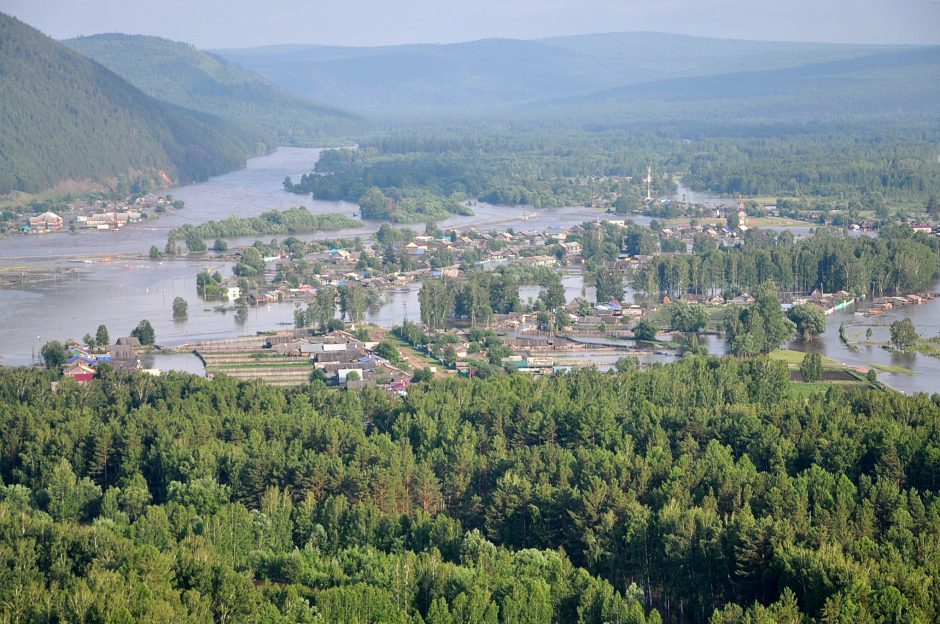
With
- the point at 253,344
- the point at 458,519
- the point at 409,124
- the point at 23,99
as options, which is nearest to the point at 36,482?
the point at 458,519

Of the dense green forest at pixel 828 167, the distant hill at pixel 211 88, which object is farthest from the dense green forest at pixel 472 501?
the distant hill at pixel 211 88

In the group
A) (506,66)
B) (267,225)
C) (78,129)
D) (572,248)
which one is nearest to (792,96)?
(506,66)

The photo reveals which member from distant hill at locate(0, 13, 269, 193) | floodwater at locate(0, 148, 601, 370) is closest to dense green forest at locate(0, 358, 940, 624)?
floodwater at locate(0, 148, 601, 370)

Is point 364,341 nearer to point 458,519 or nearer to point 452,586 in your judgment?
point 458,519

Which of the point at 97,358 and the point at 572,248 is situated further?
the point at 572,248

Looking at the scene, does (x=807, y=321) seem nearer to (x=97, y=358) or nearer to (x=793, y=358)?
(x=793, y=358)

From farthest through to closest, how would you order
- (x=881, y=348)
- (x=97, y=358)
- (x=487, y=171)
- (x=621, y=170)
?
1. (x=621, y=170)
2. (x=487, y=171)
3. (x=881, y=348)
4. (x=97, y=358)

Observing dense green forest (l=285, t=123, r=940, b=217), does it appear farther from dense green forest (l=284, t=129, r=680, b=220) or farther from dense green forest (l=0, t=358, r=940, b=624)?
dense green forest (l=0, t=358, r=940, b=624)
